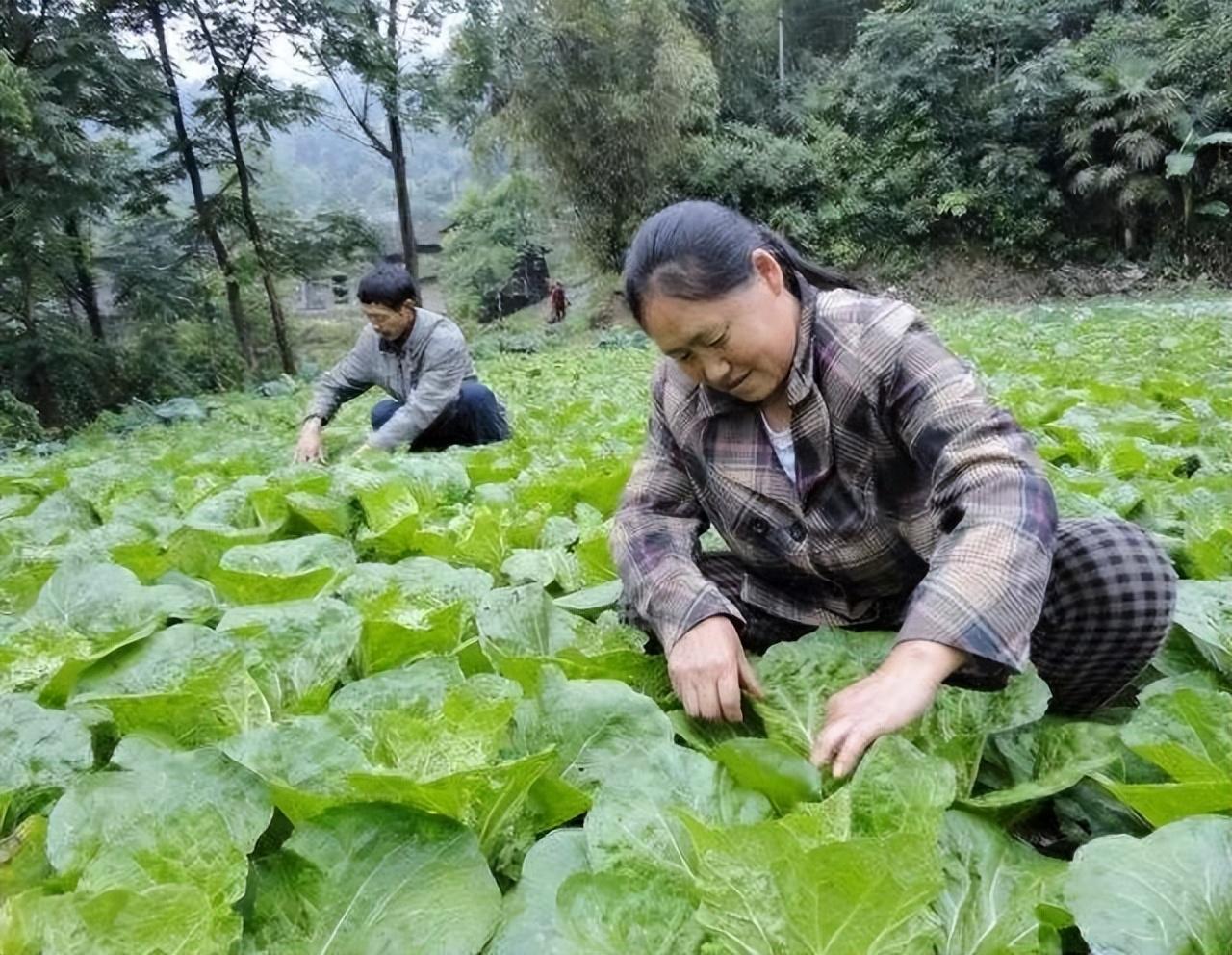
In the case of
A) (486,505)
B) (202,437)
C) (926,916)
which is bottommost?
(202,437)

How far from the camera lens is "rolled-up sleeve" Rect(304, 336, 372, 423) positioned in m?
4.85

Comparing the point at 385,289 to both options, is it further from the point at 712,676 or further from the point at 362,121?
the point at 362,121

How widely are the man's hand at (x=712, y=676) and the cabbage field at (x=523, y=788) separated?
0.15 ft

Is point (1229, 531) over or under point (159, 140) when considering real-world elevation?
under

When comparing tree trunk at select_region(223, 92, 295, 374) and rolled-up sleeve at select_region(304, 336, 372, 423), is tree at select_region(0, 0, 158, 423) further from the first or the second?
rolled-up sleeve at select_region(304, 336, 372, 423)

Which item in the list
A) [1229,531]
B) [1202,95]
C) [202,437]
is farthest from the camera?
[1202,95]

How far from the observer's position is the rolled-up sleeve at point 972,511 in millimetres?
1297

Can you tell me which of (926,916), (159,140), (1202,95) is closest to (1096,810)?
(926,916)

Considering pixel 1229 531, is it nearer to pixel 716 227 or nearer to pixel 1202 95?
pixel 716 227

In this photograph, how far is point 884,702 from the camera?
1230 millimetres

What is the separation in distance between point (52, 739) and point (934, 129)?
22918mm

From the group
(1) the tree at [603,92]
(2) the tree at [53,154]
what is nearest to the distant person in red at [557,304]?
(1) the tree at [603,92]

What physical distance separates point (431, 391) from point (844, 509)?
3169 millimetres

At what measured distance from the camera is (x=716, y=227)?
59.4 inches
